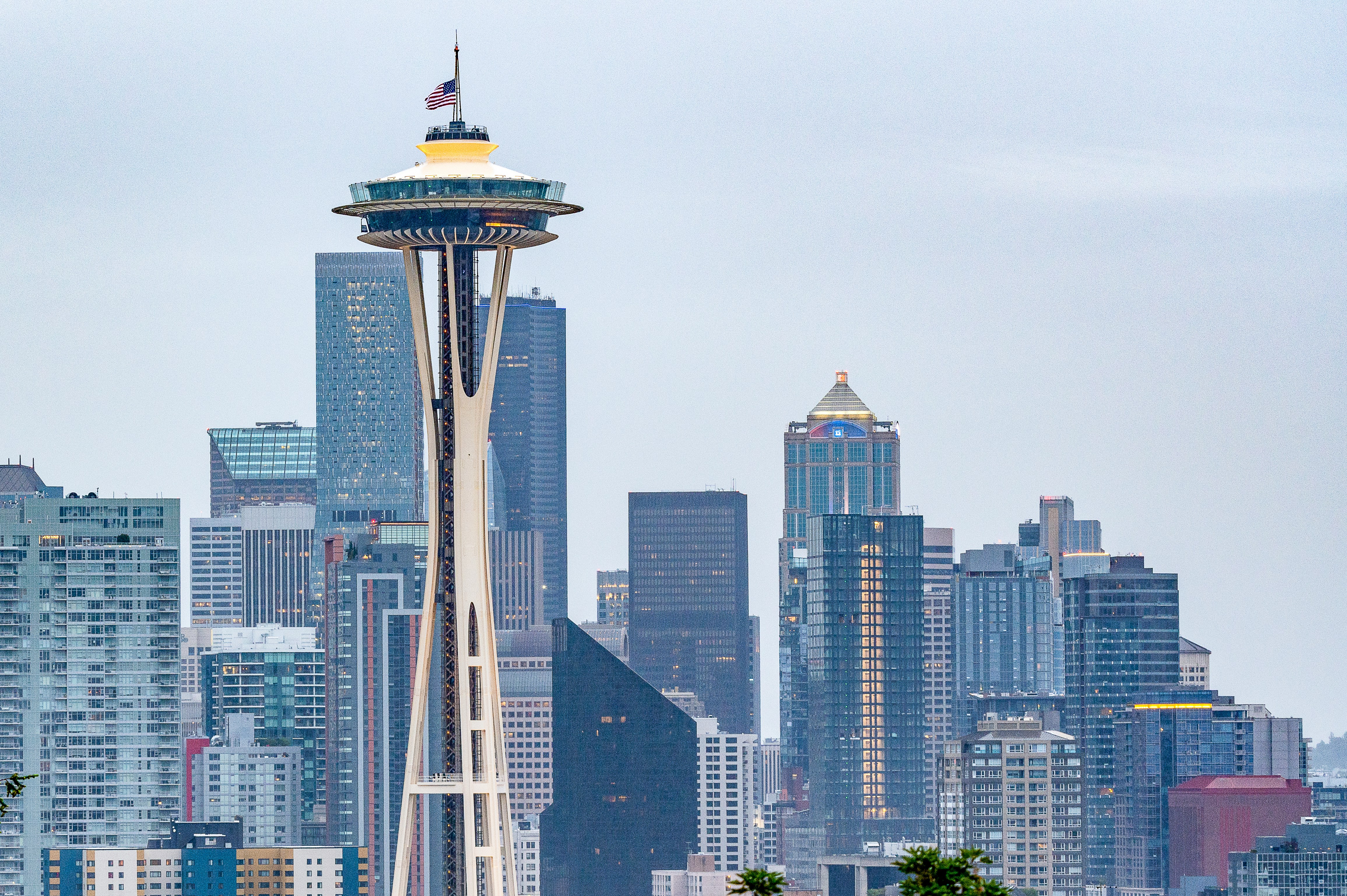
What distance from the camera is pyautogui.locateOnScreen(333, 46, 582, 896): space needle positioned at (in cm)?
13650

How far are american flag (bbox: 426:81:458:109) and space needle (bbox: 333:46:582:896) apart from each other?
1280mm

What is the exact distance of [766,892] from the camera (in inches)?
2275

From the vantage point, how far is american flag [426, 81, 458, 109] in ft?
478

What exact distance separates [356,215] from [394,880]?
29.4 metres

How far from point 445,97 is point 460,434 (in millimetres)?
17925

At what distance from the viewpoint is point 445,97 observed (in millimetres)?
146000

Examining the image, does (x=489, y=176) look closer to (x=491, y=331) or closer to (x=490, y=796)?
(x=491, y=331)

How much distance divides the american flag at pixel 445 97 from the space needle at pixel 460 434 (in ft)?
→ 4.20

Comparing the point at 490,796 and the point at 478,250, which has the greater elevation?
the point at 478,250

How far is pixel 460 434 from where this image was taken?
136 m

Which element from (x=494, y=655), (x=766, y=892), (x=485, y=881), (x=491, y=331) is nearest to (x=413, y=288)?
(x=491, y=331)

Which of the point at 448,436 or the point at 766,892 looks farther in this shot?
the point at 448,436

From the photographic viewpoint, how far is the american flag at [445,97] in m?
146

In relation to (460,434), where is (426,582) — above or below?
below
